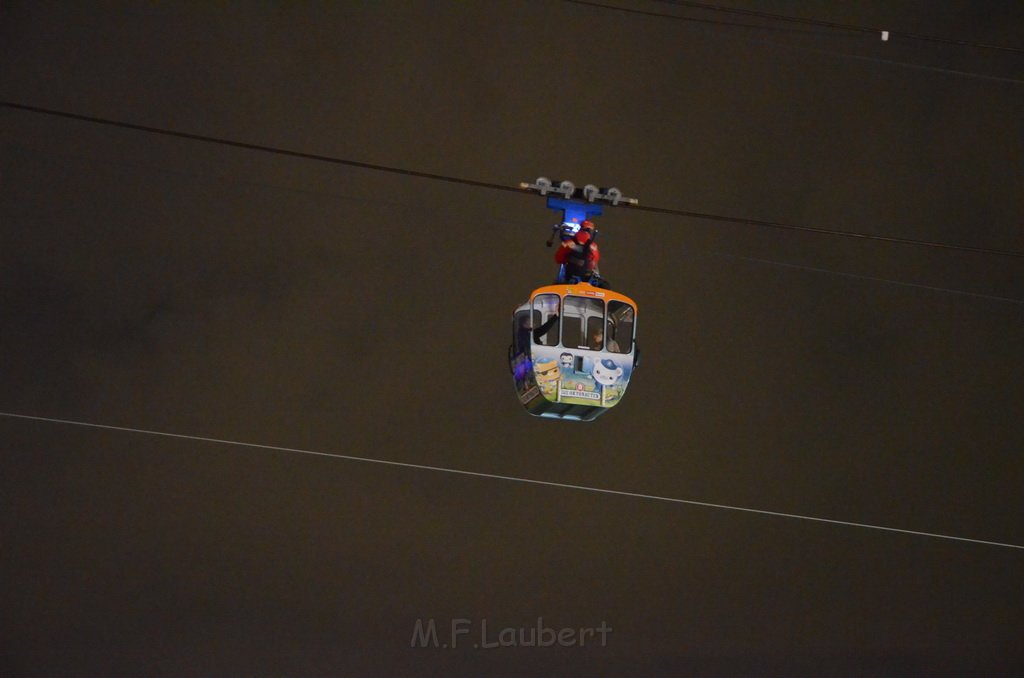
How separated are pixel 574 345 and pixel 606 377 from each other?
0.66 m

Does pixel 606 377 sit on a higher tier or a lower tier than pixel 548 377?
higher

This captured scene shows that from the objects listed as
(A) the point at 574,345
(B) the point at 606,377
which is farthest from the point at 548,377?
(B) the point at 606,377

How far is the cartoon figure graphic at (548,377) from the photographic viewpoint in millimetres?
20750

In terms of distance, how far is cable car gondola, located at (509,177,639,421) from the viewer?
2080 cm

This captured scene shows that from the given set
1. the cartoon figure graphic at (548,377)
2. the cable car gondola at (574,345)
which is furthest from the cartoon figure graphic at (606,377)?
the cartoon figure graphic at (548,377)

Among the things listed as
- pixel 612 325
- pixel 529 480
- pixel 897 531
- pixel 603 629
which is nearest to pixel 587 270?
pixel 612 325

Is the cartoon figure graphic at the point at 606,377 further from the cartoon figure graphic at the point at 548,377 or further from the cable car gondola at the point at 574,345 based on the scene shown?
the cartoon figure graphic at the point at 548,377

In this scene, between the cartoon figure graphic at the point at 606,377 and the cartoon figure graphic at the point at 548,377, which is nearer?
the cartoon figure graphic at the point at 548,377

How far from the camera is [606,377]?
824 inches

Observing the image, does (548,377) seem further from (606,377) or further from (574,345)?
(606,377)

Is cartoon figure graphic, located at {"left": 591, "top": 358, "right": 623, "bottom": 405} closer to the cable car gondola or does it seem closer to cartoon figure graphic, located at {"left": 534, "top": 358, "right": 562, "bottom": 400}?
the cable car gondola

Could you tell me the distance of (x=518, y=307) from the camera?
71.7ft

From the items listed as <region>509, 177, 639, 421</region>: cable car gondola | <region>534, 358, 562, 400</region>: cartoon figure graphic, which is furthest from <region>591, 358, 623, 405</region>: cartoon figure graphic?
<region>534, 358, 562, 400</region>: cartoon figure graphic

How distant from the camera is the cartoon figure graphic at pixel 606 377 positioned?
20875 millimetres
